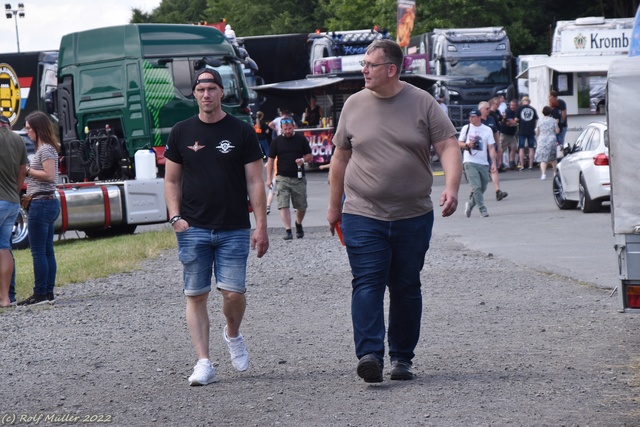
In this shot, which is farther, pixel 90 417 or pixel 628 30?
pixel 628 30

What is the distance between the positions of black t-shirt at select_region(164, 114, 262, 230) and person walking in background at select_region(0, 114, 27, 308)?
4.24 metres

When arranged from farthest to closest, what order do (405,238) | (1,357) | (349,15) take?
1. (349,15)
2. (1,357)
3. (405,238)

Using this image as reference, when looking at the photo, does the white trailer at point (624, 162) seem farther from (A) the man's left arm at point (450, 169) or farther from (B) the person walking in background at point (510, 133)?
(B) the person walking in background at point (510, 133)

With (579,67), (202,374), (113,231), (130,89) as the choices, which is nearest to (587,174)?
(113,231)

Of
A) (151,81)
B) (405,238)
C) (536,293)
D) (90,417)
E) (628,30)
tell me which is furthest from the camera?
(628,30)

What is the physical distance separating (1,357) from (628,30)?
29054 mm

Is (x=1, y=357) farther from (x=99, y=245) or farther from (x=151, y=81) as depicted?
(x=151, y=81)

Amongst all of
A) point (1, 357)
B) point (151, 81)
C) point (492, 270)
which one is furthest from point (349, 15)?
point (1, 357)

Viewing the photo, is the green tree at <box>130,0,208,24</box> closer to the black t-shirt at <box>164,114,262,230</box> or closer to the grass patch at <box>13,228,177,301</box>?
the grass patch at <box>13,228,177,301</box>

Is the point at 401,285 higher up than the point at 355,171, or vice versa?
the point at 355,171

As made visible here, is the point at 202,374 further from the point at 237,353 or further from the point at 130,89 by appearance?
the point at 130,89

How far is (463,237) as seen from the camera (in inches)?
687

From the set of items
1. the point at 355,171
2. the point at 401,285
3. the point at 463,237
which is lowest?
the point at 463,237

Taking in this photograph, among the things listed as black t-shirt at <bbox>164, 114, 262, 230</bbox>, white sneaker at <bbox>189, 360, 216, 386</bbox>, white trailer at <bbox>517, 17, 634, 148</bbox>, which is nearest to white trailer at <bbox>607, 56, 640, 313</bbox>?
black t-shirt at <bbox>164, 114, 262, 230</bbox>
